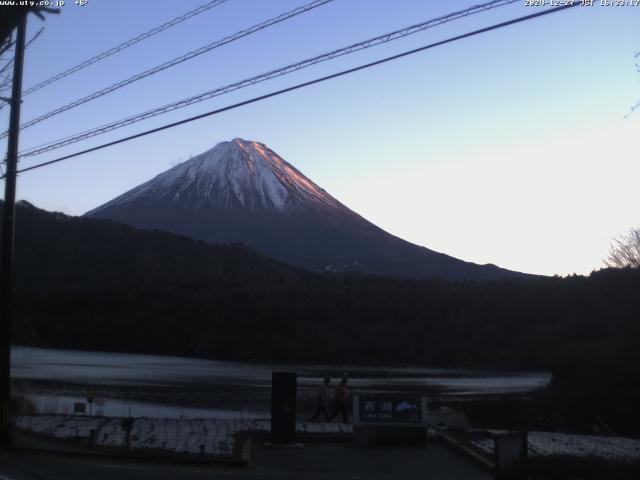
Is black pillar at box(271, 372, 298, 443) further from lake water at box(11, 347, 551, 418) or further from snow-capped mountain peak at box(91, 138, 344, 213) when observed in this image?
snow-capped mountain peak at box(91, 138, 344, 213)

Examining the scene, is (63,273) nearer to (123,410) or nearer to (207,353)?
(207,353)

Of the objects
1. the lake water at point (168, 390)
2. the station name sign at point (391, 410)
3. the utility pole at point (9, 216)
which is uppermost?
the utility pole at point (9, 216)

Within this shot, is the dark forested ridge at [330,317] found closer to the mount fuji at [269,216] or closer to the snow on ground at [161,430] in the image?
the mount fuji at [269,216]

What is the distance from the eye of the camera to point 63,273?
141500 mm

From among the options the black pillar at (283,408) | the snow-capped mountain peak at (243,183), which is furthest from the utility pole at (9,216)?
the snow-capped mountain peak at (243,183)

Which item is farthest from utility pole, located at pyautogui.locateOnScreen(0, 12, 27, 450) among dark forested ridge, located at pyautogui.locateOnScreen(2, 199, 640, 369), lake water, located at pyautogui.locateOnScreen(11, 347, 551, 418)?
dark forested ridge, located at pyautogui.locateOnScreen(2, 199, 640, 369)

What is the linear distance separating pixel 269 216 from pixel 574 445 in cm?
16496

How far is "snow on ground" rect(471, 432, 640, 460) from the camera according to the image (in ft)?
56.1

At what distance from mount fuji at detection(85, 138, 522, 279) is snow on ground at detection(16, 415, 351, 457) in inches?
5668

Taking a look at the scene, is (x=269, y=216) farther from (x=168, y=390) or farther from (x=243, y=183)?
(x=168, y=390)

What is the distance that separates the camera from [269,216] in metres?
183

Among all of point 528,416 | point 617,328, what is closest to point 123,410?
point 528,416

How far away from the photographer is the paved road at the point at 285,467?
14578 millimetres

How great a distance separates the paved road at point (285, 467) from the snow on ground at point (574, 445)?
1.45m
